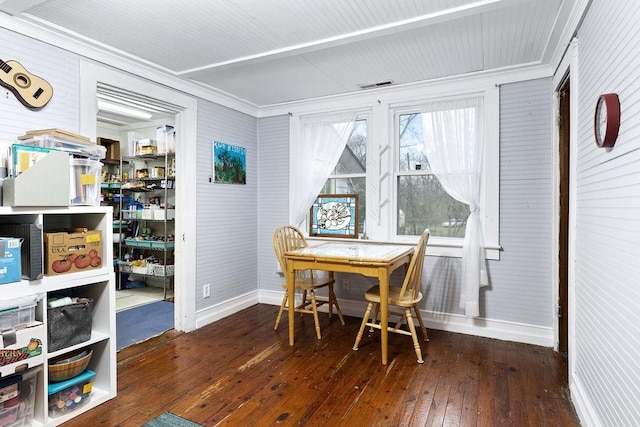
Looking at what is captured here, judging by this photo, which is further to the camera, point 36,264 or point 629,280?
point 36,264

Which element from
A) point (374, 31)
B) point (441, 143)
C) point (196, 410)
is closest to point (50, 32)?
point (374, 31)

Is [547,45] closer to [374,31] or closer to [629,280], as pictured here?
[374,31]

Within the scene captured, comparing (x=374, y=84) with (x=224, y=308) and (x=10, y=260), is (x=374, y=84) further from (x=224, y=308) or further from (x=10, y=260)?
(x=10, y=260)

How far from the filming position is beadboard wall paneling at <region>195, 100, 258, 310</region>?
3.45 metres

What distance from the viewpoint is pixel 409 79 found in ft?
10.7

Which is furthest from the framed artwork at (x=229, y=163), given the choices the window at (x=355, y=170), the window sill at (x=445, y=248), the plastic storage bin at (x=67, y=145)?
the window sill at (x=445, y=248)

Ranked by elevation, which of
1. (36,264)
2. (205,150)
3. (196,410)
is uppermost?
(205,150)

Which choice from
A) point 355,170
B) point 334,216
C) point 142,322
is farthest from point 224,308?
point 355,170

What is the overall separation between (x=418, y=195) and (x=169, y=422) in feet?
8.98

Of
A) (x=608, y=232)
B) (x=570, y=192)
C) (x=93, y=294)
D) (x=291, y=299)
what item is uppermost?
(x=570, y=192)

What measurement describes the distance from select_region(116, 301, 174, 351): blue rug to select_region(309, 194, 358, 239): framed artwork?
177 centimetres

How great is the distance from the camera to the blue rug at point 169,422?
191 cm

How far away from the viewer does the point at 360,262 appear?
2.65m

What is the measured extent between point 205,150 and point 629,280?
3.25 metres
